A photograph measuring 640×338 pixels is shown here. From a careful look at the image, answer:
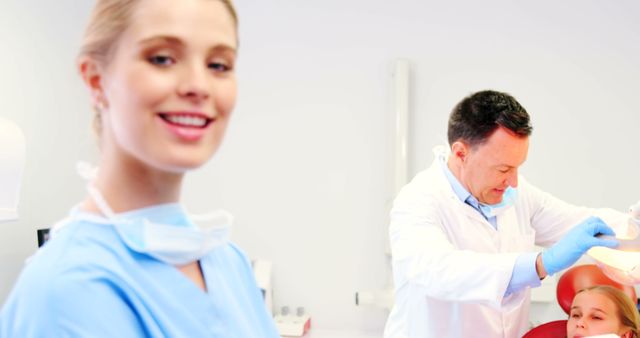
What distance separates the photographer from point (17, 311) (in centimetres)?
52

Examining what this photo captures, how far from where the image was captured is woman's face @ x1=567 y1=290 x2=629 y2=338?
75.2 inches

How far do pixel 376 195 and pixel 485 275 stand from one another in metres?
1.50

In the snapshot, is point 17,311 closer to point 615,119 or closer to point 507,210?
point 507,210

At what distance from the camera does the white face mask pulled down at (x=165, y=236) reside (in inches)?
24.6

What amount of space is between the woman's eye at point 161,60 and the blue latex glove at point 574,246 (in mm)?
1113

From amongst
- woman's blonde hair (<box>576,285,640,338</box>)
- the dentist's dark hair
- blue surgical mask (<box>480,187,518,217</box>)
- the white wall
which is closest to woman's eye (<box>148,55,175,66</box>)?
the dentist's dark hair

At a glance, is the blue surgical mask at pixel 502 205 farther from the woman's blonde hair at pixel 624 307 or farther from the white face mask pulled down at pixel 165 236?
the white face mask pulled down at pixel 165 236

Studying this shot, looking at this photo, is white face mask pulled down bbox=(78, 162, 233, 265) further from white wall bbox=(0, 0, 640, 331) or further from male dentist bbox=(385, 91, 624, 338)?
white wall bbox=(0, 0, 640, 331)

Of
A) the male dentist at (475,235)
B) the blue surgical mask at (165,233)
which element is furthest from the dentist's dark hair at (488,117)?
the blue surgical mask at (165,233)

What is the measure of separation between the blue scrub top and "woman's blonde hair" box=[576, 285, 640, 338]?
1.65m

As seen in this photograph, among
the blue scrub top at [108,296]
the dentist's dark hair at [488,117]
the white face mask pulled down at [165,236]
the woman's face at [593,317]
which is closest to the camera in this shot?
the blue scrub top at [108,296]

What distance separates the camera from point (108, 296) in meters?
0.56

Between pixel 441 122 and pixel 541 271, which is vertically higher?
pixel 441 122

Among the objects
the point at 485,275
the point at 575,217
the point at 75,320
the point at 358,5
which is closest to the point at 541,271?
the point at 485,275
